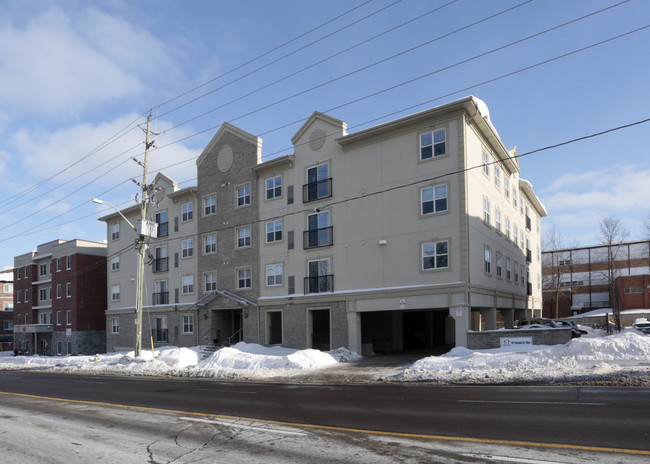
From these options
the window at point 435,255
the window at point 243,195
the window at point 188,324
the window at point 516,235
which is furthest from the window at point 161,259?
the window at point 516,235

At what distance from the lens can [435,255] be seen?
87.1ft

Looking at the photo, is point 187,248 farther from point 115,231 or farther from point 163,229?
point 115,231

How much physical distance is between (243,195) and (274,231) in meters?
3.99

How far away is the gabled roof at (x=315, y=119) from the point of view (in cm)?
3047

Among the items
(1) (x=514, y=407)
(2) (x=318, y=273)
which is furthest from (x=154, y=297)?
(1) (x=514, y=407)

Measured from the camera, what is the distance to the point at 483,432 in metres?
8.63

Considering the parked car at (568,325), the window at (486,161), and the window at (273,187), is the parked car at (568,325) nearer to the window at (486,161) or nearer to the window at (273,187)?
the window at (486,161)

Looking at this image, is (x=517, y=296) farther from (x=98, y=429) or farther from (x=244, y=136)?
(x=98, y=429)

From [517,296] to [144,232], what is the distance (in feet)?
82.1

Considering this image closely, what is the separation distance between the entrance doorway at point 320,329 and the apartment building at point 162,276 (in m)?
9.23

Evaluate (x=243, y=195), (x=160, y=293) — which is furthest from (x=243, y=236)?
(x=160, y=293)

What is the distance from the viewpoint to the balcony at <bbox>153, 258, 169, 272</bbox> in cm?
4175

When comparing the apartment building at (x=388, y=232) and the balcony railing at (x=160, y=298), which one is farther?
the balcony railing at (x=160, y=298)

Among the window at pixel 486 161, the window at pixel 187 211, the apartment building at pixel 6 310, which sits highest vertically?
the window at pixel 486 161
